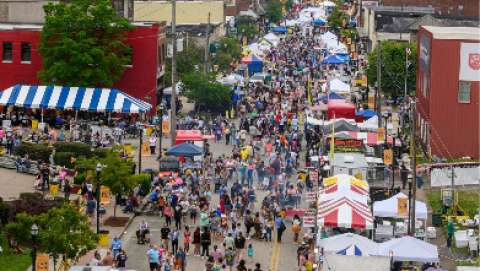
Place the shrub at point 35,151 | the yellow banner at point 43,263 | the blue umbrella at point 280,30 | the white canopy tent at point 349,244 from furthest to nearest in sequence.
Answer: the blue umbrella at point 280,30
the shrub at point 35,151
the white canopy tent at point 349,244
the yellow banner at point 43,263

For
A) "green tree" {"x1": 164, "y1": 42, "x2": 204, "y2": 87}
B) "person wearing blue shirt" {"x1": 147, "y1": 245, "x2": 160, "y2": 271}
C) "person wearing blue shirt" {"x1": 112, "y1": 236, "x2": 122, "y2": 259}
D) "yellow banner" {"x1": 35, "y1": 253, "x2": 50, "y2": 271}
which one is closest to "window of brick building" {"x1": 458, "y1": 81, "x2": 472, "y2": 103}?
"green tree" {"x1": 164, "y1": 42, "x2": 204, "y2": 87}

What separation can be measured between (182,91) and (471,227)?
116 ft

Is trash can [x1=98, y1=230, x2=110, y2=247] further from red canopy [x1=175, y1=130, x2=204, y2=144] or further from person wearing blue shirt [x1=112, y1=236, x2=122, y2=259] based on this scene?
red canopy [x1=175, y1=130, x2=204, y2=144]

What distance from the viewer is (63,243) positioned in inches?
1533

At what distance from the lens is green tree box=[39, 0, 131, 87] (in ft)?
241

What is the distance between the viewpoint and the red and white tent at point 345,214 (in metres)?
44.8

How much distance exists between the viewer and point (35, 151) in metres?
60.7

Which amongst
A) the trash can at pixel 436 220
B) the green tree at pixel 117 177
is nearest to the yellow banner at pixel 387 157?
the trash can at pixel 436 220

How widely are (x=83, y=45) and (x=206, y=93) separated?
8621mm

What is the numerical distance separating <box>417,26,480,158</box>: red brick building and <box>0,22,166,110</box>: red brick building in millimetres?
18838

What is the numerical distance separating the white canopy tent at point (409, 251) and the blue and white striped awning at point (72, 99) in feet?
105

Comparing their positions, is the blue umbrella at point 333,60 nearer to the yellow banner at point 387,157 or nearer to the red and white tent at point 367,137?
the red and white tent at point 367,137

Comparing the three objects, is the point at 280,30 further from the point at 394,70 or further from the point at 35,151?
the point at 35,151

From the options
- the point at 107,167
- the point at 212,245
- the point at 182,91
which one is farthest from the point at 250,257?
the point at 182,91
